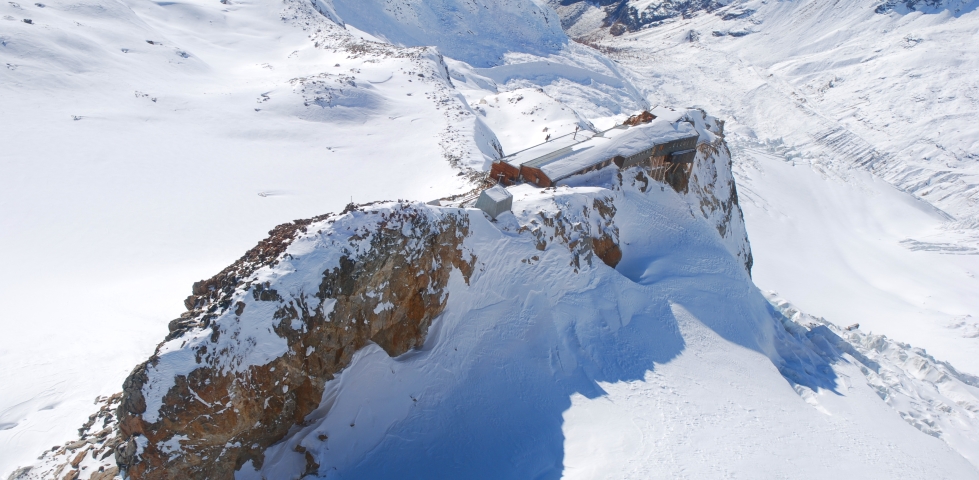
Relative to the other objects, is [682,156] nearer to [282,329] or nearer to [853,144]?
[282,329]

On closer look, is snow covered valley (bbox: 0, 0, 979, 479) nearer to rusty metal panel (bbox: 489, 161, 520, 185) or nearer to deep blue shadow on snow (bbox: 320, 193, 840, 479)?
deep blue shadow on snow (bbox: 320, 193, 840, 479)

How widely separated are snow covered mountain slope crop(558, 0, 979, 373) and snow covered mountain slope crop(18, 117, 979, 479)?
13.4 metres

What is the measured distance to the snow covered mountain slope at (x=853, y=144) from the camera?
27.2 meters

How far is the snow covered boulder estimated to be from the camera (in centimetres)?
1227

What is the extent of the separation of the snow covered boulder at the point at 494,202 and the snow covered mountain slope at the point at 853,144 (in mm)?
18696

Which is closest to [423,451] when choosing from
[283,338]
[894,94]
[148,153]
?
[283,338]

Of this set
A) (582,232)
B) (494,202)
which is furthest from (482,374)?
(582,232)

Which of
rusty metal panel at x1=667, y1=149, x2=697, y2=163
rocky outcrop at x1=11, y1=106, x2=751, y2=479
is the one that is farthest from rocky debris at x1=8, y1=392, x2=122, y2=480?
rusty metal panel at x1=667, y1=149, x2=697, y2=163

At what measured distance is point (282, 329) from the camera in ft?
27.5

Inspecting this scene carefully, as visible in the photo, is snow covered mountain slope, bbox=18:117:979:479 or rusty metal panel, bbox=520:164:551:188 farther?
rusty metal panel, bbox=520:164:551:188

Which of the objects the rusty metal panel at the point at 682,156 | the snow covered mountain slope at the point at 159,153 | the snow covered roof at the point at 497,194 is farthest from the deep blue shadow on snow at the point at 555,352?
the snow covered mountain slope at the point at 159,153

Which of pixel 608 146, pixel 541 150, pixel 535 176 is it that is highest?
pixel 608 146

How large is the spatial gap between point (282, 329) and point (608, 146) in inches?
477

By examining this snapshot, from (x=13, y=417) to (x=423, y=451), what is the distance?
7.12 m
